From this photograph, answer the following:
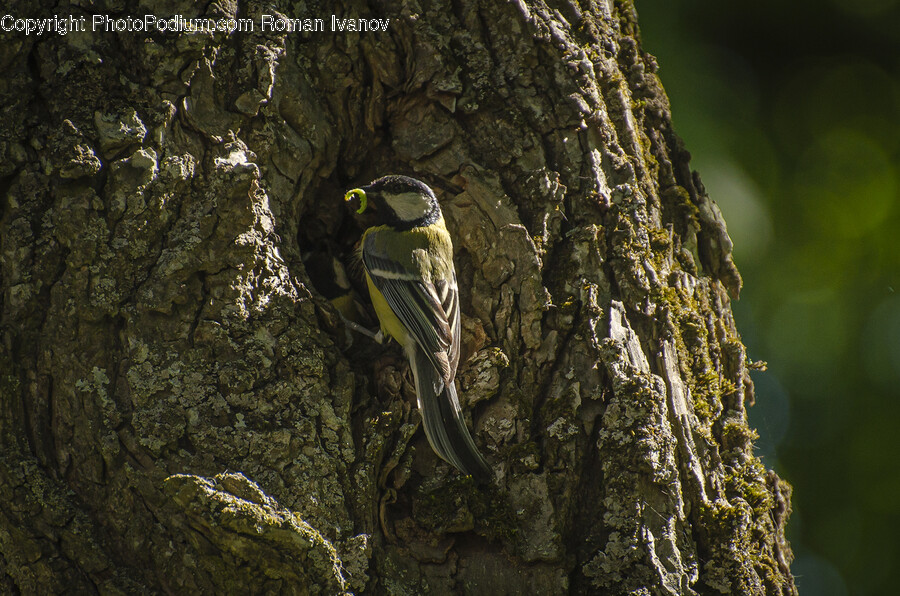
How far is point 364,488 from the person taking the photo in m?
2.08

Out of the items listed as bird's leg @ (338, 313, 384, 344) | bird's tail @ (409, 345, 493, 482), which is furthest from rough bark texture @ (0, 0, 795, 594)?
bird's leg @ (338, 313, 384, 344)

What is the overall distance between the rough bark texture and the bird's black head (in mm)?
125

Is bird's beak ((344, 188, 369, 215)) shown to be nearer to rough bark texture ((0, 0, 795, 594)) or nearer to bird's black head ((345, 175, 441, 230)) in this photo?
bird's black head ((345, 175, 441, 230))

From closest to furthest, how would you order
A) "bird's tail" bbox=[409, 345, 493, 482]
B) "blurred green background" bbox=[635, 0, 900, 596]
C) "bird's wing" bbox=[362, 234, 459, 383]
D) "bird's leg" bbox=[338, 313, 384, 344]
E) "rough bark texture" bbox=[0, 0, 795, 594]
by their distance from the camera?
"rough bark texture" bbox=[0, 0, 795, 594], "bird's tail" bbox=[409, 345, 493, 482], "bird's wing" bbox=[362, 234, 459, 383], "bird's leg" bbox=[338, 313, 384, 344], "blurred green background" bbox=[635, 0, 900, 596]

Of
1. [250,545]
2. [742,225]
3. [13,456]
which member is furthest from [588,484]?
[742,225]

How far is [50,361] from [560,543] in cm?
177

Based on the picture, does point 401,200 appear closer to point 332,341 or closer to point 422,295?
point 422,295

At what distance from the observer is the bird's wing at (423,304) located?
2475 mm

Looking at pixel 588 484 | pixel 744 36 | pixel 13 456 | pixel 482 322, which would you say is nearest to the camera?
pixel 13 456

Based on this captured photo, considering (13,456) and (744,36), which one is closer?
(13,456)

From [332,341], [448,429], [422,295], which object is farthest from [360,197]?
[448,429]

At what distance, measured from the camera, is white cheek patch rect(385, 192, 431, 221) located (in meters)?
2.77

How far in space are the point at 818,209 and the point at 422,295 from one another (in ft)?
8.09

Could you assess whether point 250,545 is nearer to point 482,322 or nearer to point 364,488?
point 364,488
